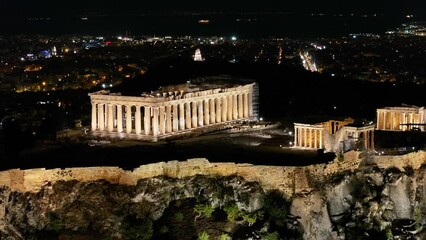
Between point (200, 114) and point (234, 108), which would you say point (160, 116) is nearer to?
point (200, 114)

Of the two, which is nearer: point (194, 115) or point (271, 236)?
point (271, 236)

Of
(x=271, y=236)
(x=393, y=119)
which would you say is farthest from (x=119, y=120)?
(x=271, y=236)

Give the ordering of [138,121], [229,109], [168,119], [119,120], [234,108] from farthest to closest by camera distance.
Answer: [234,108] → [229,109] → [119,120] → [168,119] → [138,121]

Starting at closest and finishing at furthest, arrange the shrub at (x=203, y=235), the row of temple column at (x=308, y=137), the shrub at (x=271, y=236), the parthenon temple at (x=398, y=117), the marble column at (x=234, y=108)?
the shrub at (x=203, y=235), the shrub at (x=271, y=236), the row of temple column at (x=308, y=137), the parthenon temple at (x=398, y=117), the marble column at (x=234, y=108)

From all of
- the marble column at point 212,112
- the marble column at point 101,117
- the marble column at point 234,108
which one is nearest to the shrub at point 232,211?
the marble column at point 101,117

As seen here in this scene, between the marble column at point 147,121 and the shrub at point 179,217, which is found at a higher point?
the marble column at point 147,121

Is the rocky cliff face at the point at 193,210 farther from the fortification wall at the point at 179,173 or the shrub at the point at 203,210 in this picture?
the fortification wall at the point at 179,173

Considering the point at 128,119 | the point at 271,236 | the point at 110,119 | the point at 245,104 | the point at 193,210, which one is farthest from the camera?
the point at 245,104
